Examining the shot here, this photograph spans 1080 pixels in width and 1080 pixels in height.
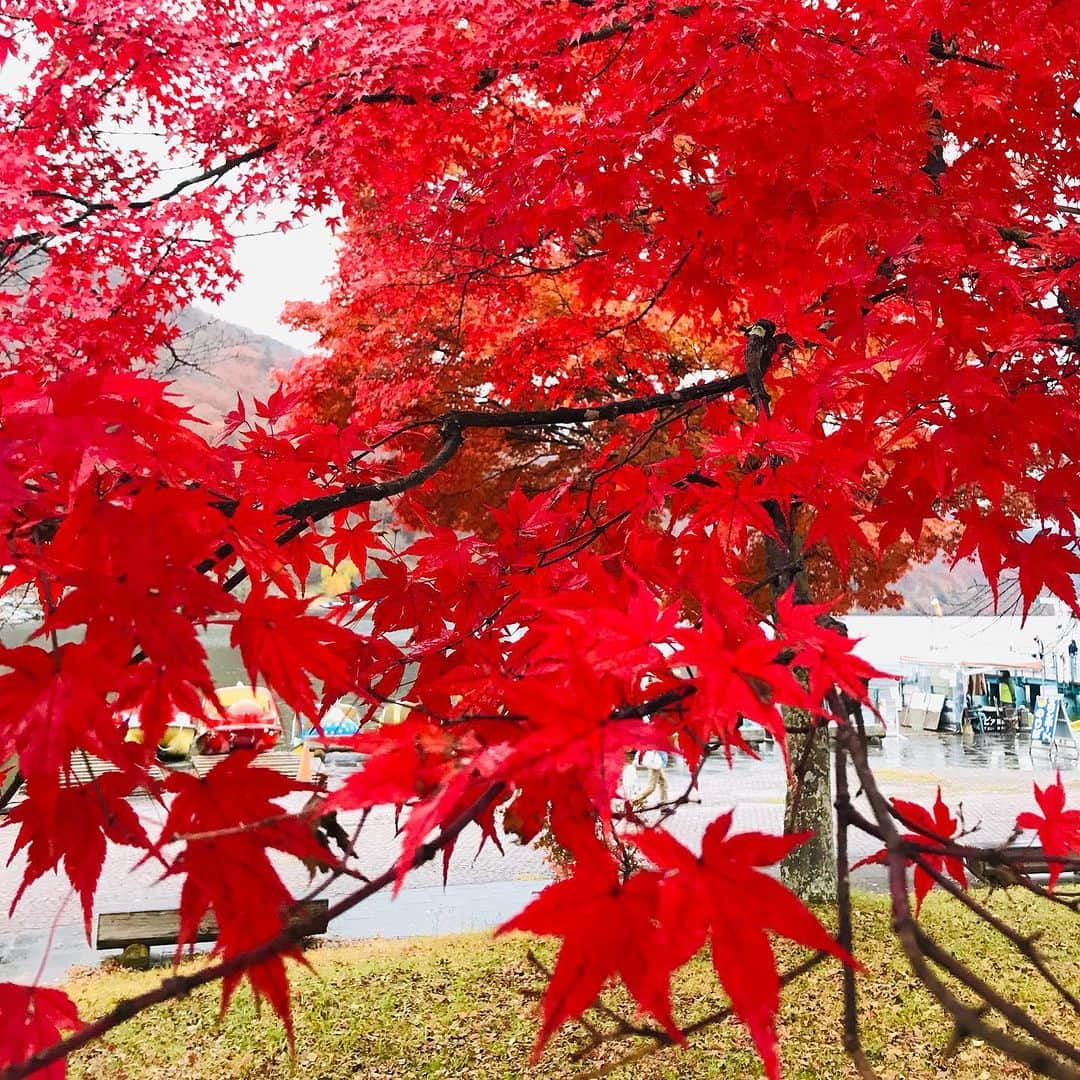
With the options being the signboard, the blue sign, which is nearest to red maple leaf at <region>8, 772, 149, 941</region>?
the signboard

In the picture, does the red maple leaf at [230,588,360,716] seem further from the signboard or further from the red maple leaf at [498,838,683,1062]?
the signboard

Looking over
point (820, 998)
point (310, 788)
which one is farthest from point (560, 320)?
point (310, 788)

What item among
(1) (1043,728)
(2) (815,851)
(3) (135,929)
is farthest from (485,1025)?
(1) (1043,728)

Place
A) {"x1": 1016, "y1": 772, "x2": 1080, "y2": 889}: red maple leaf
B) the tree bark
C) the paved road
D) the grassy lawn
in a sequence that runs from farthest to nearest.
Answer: the paved road → the tree bark → the grassy lawn → {"x1": 1016, "y1": 772, "x2": 1080, "y2": 889}: red maple leaf

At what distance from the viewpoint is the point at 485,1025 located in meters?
5.44

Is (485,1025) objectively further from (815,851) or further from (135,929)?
(815,851)

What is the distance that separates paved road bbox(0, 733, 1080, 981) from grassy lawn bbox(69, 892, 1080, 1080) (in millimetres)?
899

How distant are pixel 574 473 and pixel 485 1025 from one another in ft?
12.7

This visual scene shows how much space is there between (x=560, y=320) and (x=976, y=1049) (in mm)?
5760

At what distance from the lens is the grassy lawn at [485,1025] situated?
189 inches

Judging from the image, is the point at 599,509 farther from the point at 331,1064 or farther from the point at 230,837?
the point at 331,1064

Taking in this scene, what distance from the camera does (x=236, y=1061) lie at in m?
5.06

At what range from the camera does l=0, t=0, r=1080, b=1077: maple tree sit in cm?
97

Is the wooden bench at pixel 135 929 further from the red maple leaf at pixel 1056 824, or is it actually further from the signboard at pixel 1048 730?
the signboard at pixel 1048 730
